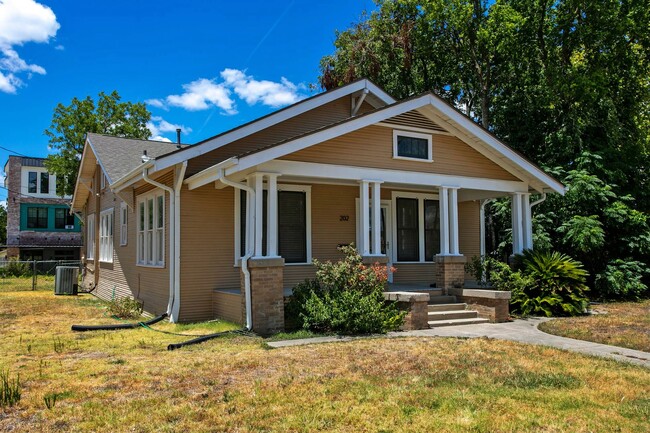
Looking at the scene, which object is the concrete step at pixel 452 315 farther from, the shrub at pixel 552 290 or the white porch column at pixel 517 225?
the white porch column at pixel 517 225

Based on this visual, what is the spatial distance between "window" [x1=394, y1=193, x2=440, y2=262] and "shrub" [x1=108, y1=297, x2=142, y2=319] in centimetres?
645

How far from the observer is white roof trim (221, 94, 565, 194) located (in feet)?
30.2

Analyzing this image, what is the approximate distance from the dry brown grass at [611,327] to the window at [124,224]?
1101cm

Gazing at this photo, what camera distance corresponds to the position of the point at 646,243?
49.6 feet

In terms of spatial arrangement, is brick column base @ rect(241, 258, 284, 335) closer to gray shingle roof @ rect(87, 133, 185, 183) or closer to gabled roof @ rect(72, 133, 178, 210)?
gabled roof @ rect(72, 133, 178, 210)

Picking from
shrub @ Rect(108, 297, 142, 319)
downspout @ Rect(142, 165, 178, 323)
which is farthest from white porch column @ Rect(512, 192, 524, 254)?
shrub @ Rect(108, 297, 142, 319)

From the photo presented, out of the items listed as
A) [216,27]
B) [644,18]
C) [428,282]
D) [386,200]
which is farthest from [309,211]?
[644,18]

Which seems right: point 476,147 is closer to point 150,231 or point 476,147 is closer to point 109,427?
point 150,231

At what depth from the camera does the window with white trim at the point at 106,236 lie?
16.8 metres

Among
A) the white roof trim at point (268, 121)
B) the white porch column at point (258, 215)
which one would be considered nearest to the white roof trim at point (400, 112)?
the white porch column at point (258, 215)

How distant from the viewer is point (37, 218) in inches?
1551

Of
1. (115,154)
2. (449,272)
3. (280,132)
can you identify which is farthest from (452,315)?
(115,154)

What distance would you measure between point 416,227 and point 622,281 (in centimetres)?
626

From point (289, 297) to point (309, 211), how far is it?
2.76 m
